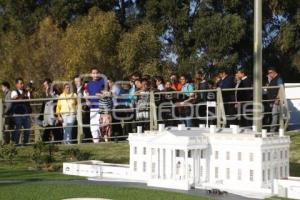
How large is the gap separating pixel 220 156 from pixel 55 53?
Result: 95.9 feet

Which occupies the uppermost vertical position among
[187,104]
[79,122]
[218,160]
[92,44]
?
[92,44]

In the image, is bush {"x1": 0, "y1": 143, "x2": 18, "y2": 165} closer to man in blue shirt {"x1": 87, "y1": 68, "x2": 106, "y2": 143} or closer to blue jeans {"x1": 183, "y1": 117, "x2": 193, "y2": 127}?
man in blue shirt {"x1": 87, "y1": 68, "x2": 106, "y2": 143}

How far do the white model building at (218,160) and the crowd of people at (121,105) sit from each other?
7.65 meters

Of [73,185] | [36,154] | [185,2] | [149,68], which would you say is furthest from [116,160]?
[185,2]

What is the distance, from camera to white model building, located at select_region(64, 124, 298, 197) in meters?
8.55

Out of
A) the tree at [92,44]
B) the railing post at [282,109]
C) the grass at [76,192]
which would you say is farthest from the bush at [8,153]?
the tree at [92,44]

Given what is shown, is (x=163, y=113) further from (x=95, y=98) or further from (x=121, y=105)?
(x=95, y=98)

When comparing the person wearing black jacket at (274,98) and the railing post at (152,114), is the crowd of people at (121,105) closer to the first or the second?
the person wearing black jacket at (274,98)

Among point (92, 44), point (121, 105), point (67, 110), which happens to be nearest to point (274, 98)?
point (121, 105)

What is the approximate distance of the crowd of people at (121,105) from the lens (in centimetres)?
1692

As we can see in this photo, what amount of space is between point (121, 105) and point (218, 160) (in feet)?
29.4

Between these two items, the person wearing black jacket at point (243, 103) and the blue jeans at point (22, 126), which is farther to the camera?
the person wearing black jacket at point (243, 103)

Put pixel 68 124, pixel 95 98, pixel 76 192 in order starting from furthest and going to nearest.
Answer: pixel 68 124
pixel 95 98
pixel 76 192

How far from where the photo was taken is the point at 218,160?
29.1 feet
